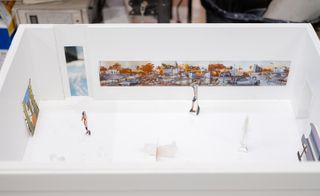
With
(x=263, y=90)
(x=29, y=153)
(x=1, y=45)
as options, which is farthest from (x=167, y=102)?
(x=1, y=45)

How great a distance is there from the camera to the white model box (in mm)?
1268

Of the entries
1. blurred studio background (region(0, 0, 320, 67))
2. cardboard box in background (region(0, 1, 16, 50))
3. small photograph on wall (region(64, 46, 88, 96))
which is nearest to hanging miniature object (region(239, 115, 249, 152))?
small photograph on wall (region(64, 46, 88, 96))

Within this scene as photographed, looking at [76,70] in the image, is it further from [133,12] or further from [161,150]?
[133,12]

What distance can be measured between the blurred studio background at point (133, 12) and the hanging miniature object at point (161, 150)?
0.76 meters

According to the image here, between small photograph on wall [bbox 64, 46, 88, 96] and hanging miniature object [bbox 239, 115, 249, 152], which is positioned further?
small photograph on wall [bbox 64, 46, 88, 96]

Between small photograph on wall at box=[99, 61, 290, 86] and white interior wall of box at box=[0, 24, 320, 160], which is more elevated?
white interior wall of box at box=[0, 24, 320, 160]

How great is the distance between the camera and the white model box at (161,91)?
1268 millimetres

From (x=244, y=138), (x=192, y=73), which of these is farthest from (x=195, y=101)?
(x=244, y=138)

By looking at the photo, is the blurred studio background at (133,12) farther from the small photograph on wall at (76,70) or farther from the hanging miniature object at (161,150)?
the hanging miniature object at (161,150)

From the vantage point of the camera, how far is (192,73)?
1.40m

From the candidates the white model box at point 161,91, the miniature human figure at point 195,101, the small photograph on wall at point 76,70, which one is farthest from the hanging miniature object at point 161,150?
the small photograph on wall at point 76,70

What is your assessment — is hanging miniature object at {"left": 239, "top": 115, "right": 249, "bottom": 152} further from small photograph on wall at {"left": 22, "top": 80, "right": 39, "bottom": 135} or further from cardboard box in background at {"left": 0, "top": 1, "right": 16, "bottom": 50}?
cardboard box in background at {"left": 0, "top": 1, "right": 16, "bottom": 50}

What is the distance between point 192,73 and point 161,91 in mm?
112

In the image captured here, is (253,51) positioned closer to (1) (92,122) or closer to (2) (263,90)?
(2) (263,90)
